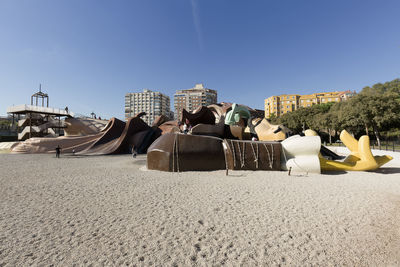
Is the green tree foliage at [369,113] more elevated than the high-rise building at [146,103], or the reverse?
the high-rise building at [146,103]

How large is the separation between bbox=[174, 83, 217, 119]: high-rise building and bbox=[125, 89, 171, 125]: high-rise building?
15747 millimetres

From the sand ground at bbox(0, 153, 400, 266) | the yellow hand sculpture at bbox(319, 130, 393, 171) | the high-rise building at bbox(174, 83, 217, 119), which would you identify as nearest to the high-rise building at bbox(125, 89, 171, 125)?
the high-rise building at bbox(174, 83, 217, 119)

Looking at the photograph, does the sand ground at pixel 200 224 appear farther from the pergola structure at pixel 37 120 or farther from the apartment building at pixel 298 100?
the apartment building at pixel 298 100

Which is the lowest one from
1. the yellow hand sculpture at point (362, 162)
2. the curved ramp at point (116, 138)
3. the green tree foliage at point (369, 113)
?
the yellow hand sculpture at point (362, 162)

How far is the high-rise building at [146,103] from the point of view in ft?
338

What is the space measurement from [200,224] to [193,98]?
8966cm

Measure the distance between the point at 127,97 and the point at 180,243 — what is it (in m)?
117

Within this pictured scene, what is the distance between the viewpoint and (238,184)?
6.58 m

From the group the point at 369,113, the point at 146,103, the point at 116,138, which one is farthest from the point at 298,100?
the point at 146,103

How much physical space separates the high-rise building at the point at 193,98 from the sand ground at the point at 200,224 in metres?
A: 84.8

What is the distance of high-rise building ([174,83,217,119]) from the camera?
90.9m

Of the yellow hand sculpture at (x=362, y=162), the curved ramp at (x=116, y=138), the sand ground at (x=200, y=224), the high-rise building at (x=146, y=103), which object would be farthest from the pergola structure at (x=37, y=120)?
the high-rise building at (x=146, y=103)

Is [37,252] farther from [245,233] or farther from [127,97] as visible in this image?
[127,97]

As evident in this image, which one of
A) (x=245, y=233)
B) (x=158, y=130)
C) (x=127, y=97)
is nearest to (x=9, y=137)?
(x=158, y=130)
